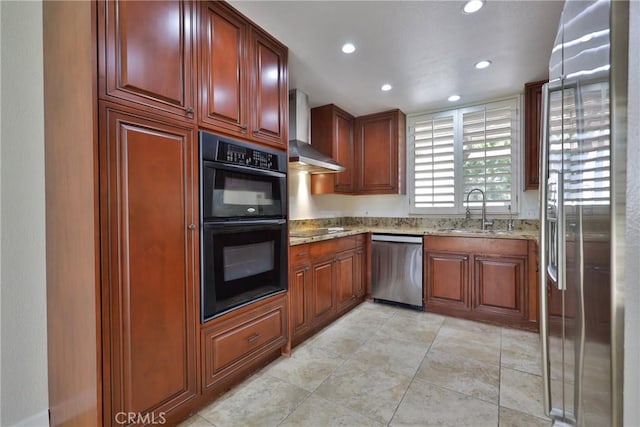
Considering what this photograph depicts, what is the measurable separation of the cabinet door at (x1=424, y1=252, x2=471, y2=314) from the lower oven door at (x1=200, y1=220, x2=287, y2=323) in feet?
5.84

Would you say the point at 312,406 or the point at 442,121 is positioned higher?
the point at 442,121

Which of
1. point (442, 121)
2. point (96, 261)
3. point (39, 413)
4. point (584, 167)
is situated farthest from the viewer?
point (442, 121)

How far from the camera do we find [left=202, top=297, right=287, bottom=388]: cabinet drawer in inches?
63.2

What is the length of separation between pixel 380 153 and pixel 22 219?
10.9ft

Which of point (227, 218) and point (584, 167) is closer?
point (584, 167)

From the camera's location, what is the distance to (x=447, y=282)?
3023 millimetres

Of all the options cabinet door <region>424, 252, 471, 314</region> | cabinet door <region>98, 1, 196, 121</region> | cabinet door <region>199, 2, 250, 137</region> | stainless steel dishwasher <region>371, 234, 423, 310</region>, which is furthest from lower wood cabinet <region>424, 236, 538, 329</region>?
cabinet door <region>98, 1, 196, 121</region>

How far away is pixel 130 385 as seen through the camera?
1250 mm

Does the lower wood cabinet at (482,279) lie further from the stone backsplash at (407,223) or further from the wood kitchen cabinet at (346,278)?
the wood kitchen cabinet at (346,278)

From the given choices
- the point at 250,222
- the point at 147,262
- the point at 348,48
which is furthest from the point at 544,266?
the point at 348,48

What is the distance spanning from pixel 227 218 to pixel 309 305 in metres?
1.20

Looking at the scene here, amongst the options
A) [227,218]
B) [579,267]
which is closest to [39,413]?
[227,218]

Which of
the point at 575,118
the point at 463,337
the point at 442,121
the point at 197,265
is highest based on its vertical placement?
the point at 442,121

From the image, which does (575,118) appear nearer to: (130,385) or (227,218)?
(227,218)
